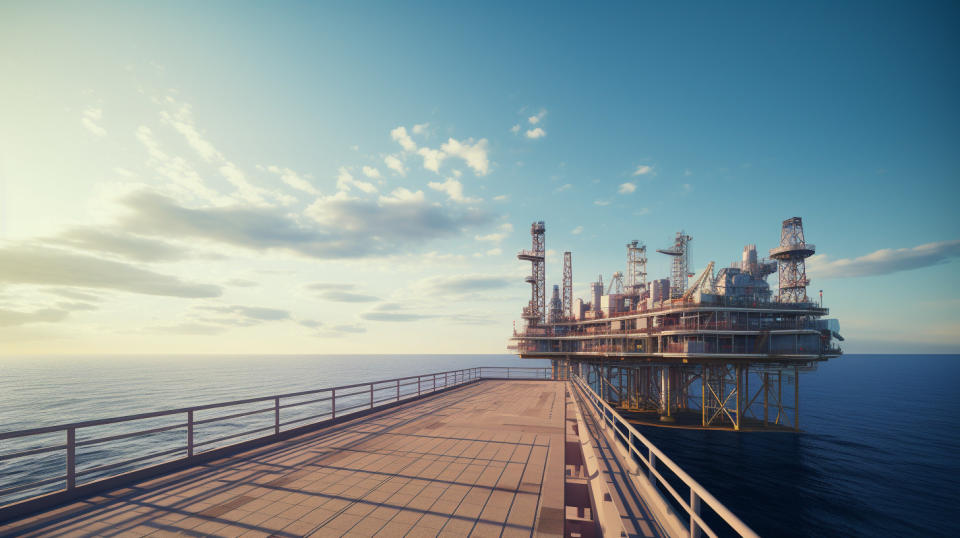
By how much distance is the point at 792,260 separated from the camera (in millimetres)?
Result: 49375

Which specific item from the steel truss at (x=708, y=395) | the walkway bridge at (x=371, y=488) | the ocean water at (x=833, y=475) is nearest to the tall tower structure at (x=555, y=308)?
the steel truss at (x=708, y=395)

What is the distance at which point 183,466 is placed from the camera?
31.1 ft

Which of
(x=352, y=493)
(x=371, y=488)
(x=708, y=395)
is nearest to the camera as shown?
(x=352, y=493)

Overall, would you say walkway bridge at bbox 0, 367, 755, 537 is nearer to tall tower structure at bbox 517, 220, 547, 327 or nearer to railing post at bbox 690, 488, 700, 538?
railing post at bbox 690, 488, 700, 538

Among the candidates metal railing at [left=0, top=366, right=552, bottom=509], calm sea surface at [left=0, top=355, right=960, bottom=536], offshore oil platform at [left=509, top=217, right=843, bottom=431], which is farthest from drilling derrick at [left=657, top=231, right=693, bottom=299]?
Answer: metal railing at [left=0, top=366, right=552, bottom=509]

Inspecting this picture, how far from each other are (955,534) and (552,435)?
1038 inches

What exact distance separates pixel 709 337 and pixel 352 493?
3962 cm

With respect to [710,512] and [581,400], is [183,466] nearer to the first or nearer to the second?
[581,400]

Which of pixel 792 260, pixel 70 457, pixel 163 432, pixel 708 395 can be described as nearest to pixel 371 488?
pixel 70 457

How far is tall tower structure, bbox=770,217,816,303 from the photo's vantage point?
1896 inches

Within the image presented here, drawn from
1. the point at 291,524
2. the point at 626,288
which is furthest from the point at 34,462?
the point at 626,288

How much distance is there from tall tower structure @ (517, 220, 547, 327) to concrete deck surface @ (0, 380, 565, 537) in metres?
54.4

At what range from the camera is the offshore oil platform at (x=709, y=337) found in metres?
37.4

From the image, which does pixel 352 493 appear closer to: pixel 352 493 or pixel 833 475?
pixel 352 493
